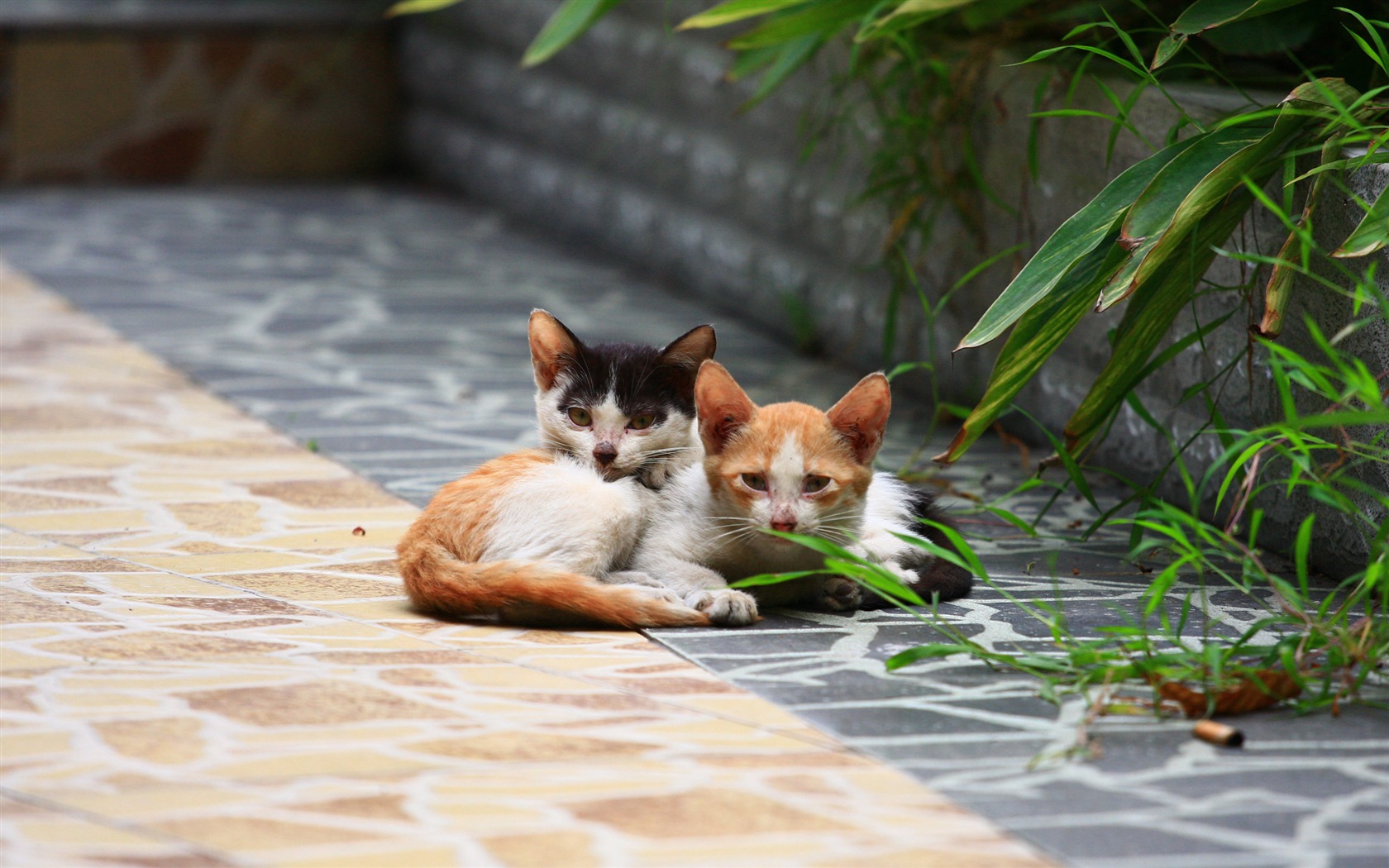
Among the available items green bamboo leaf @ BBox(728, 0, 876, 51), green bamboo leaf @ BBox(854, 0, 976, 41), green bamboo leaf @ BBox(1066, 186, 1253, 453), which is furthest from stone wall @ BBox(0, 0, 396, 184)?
green bamboo leaf @ BBox(1066, 186, 1253, 453)

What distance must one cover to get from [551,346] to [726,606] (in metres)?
0.64

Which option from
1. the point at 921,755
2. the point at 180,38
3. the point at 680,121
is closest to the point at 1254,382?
the point at 921,755

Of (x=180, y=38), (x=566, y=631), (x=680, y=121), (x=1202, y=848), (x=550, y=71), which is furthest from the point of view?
(x=180, y=38)

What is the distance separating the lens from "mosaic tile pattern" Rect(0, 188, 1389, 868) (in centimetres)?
204

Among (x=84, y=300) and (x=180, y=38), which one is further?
(x=180, y=38)

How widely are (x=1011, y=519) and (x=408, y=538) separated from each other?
1.06 m

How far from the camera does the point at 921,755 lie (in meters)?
2.19

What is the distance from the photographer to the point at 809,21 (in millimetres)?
3916

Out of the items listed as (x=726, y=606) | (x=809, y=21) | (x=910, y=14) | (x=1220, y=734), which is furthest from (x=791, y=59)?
(x=1220, y=734)

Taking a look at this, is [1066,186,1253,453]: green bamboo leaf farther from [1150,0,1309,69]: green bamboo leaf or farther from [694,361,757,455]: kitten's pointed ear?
[694,361,757,455]: kitten's pointed ear

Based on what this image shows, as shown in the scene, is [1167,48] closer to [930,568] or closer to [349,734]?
[930,568]

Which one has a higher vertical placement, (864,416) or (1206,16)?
(1206,16)

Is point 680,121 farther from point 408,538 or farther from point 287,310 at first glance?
point 408,538

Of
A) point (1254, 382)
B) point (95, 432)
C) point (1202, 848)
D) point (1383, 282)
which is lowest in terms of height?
point (95, 432)
